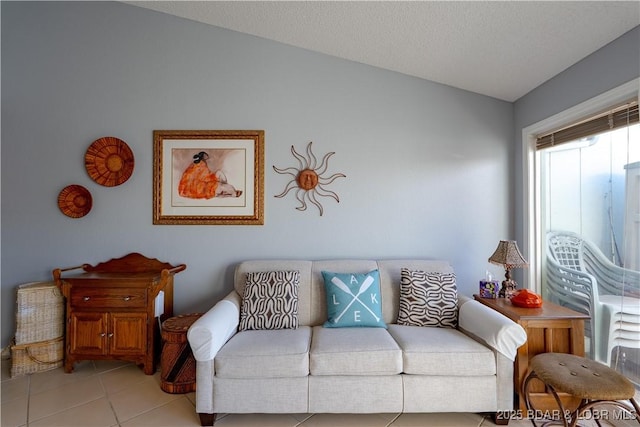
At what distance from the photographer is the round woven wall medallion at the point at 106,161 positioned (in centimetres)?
257

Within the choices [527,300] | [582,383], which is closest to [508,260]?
[527,300]

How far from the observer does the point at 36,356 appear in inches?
89.6

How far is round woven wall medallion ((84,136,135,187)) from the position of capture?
2572 millimetres

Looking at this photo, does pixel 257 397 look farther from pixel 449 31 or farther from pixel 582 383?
pixel 449 31

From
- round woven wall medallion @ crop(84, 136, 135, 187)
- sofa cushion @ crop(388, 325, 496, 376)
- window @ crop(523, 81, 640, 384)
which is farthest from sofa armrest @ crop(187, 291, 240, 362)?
window @ crop(523, 81, 640, 384)

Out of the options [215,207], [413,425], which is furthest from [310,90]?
[413,425]

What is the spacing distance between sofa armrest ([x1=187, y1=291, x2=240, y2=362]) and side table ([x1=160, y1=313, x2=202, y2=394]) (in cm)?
39

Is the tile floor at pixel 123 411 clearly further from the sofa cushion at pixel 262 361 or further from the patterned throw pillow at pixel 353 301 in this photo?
the patterned throw pillow at pixel 353 301

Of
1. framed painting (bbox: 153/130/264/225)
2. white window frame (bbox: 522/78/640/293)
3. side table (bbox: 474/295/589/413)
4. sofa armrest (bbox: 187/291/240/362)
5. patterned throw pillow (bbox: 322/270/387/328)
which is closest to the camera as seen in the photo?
sofa armrest (bbox: 187/291/240/362)

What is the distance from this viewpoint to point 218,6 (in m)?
2.33

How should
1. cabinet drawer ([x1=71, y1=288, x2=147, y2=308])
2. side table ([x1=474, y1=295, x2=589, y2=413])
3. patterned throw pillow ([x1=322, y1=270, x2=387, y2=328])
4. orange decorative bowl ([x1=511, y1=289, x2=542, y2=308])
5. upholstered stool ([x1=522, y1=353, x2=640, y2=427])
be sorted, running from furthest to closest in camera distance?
cabinet drawer ([x1=71, y1=288, x2=147, y2=308]) → patterned throw pillow ([x1=322, y1=270, x2=387, y2=328]) → orange decorative bowl ([x1=511, y1=289, x2=542, y2=308]) → side table ([x1=474, y1=295, x2=589, y2=413]) → upholstered stool ([x1=522, y1=353, x2=640, y2=427])

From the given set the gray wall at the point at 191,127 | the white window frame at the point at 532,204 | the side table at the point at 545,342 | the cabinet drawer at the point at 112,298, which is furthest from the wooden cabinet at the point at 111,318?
the white window frame at the point at 532,204

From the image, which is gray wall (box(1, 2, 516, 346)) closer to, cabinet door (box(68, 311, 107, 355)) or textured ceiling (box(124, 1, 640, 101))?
textured ceiling (box(124, 1, 640, 101))

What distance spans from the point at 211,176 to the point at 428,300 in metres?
2.13
